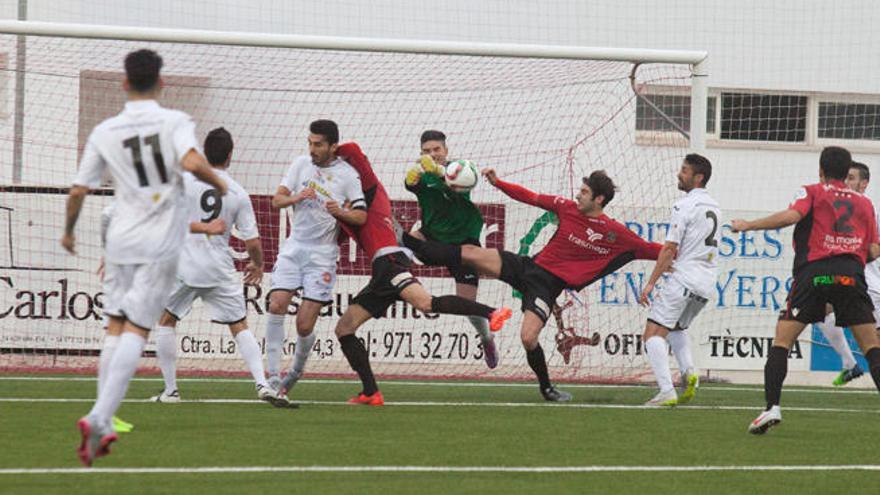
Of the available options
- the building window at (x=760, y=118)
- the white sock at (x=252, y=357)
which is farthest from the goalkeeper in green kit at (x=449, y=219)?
the building window at (x=760, y=118)

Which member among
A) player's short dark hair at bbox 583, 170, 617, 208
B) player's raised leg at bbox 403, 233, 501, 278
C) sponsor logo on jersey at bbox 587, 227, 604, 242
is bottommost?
player's raised leg at bbox 403, 233, 501, 278

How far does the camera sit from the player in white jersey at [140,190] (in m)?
7.48

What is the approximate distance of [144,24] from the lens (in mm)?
20062

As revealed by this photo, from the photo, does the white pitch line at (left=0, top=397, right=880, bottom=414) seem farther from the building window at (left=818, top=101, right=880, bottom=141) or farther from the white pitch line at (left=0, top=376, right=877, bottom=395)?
the building window at (left=818, top=101, right=880, bottom=141)

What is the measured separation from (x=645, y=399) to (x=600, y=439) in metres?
3.51

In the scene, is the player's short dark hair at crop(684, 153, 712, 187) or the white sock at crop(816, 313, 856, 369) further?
the white sock at crop(816, 313, 856, 369)

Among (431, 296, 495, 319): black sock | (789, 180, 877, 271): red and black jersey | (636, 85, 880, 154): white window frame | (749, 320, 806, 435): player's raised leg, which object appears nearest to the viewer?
(749, 320, 806, 435): player's raised leg

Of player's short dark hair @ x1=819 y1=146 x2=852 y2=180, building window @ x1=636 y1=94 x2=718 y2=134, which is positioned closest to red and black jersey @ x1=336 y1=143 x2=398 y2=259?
player's short dark hair @ x1=819 y1=146 x2=852 y2=180

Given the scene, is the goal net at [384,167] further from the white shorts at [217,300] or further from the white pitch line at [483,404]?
the white shorts at [217,300]

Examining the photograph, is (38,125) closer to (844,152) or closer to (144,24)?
(144,24)

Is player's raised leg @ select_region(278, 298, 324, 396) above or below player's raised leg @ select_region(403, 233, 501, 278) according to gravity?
below

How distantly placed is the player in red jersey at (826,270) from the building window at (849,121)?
12618 millimetres

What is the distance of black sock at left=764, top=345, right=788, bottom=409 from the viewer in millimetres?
9969

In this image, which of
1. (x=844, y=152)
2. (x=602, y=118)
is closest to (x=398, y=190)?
(x=602, y=118)
